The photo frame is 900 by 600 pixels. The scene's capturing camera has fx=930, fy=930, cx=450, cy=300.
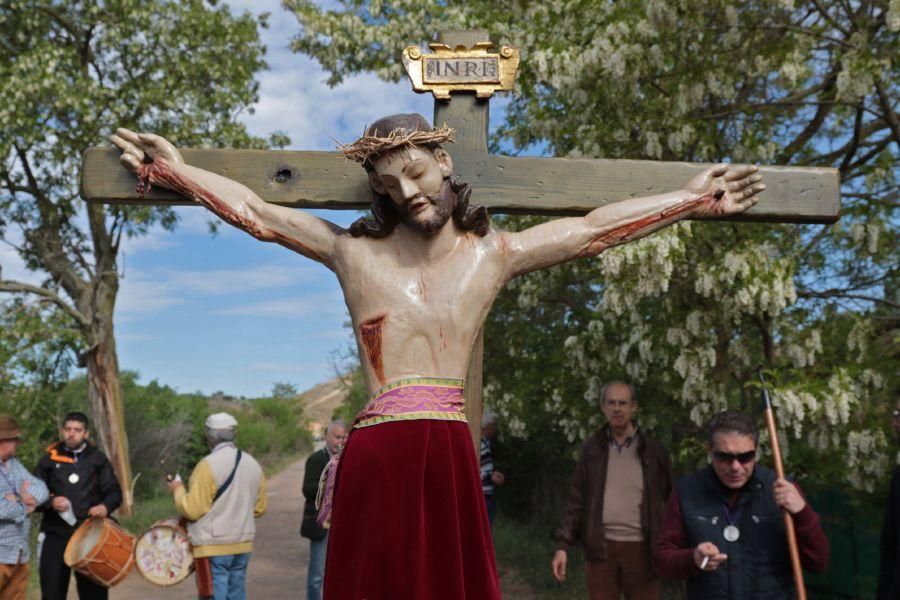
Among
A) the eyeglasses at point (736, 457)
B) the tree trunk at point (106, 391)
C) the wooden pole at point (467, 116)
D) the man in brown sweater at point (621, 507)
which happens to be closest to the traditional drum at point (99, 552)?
the man in brown sweater at point (621, 507)

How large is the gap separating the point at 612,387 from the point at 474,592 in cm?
290

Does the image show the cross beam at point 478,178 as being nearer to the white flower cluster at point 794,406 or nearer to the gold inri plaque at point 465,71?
the gold inri plaque at point 465,71

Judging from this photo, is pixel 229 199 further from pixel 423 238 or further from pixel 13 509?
pixel 13 509

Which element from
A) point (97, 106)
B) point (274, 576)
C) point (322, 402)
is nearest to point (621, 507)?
point (274, 576)

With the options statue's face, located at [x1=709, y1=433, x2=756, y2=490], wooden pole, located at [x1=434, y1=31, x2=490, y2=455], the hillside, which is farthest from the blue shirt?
the hillside

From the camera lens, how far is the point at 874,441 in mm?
6918

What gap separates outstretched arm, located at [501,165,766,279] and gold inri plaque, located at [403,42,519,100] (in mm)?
565

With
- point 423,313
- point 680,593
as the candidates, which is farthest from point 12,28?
point 423,313

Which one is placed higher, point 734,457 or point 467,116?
point 467,116

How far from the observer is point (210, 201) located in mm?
3193

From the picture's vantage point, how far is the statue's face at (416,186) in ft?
9.52

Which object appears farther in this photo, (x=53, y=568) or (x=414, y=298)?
(x=53, y=568)

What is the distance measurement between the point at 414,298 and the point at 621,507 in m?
2.96

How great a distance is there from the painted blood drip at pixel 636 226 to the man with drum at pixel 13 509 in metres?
4.72
